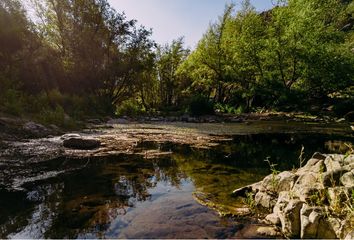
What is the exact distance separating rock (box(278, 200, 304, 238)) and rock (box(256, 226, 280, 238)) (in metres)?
0.15

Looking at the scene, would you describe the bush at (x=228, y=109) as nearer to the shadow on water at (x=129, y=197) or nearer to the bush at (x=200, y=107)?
the bush at (x=200, y=107)

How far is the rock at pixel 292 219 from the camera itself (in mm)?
5102

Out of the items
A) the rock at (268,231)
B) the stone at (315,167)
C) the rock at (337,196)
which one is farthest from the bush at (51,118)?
the rock at (337,196)

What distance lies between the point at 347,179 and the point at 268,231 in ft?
5.54

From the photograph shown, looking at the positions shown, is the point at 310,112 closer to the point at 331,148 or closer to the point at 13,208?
the point at 331,148

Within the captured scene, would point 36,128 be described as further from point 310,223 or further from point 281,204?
point 310,223

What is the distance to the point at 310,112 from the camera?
120 ft

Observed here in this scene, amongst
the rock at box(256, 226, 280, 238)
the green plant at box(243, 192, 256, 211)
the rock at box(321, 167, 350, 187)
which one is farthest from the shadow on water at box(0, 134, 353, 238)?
the rock at box(321, 167, 350, 187)

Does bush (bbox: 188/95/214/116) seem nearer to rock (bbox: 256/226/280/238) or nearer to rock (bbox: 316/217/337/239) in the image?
rock (bbox: 256/226/280/238)

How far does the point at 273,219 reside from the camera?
18.8 ft

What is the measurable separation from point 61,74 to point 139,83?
11787mm

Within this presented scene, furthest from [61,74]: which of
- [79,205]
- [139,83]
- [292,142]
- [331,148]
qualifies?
[79,205]

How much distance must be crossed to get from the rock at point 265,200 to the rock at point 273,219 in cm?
62

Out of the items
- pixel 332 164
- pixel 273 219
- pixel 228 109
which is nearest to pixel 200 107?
pixel 228 109
